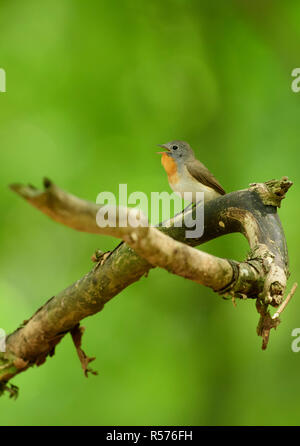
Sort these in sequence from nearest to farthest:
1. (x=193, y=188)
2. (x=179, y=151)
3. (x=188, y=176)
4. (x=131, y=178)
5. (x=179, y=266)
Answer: (x=179, y=266) → (x=193, y=188) → (x=188, y=176) → (x=179, y=151) → (x=131, y=178)

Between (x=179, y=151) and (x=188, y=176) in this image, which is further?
(x=179, y=151)

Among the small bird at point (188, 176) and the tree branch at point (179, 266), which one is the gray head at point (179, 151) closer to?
the small bird at point (188, 176)

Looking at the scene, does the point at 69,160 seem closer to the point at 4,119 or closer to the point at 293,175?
the point at 4,119

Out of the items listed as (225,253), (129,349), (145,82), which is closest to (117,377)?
(129,349)

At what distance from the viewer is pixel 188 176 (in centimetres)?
479

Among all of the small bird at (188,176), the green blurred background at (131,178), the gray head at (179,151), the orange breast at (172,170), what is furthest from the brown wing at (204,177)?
the green blurred background at (131,178)

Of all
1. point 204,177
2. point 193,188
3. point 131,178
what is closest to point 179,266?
point 193,188

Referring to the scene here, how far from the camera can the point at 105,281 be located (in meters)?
2.93

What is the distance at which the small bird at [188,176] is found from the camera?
468cm

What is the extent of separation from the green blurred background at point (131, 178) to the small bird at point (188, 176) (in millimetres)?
1372

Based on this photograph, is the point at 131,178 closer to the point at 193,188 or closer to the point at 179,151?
the point at 179,151

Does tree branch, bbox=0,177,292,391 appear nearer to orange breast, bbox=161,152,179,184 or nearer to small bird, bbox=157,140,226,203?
small bird, bbox=157,140,226,203

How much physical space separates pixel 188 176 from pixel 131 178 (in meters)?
1.80

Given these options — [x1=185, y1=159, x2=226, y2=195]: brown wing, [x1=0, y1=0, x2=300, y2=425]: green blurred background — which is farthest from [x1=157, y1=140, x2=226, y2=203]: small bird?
[x1=0, y1=0, x2=300, y2=425]: green blurred background
